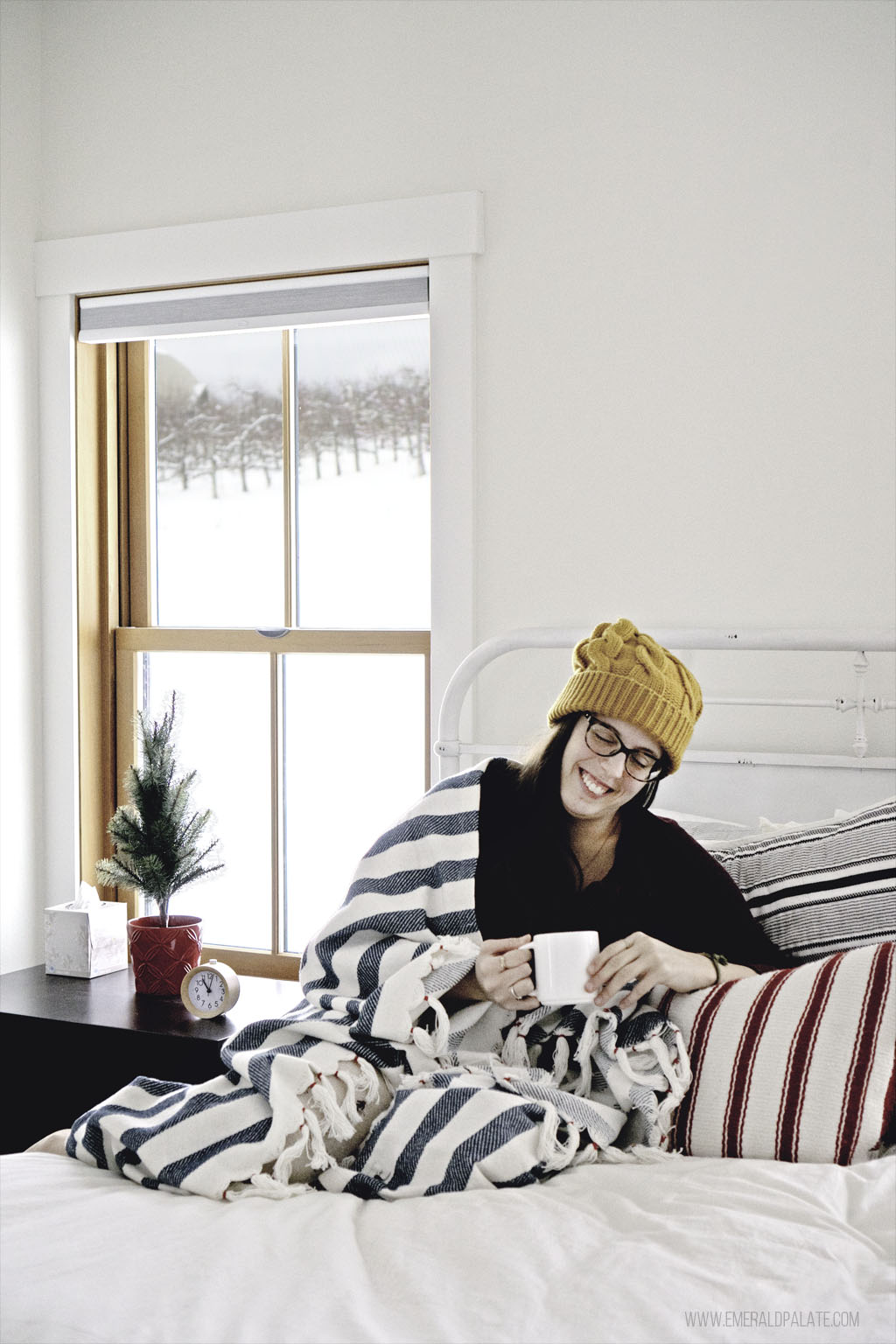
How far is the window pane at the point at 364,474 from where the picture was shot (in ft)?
8.45

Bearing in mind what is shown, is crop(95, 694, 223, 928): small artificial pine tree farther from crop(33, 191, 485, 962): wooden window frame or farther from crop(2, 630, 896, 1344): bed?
crop(2, 630, 896, 1344): bed

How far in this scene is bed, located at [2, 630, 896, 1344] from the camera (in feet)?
3.10

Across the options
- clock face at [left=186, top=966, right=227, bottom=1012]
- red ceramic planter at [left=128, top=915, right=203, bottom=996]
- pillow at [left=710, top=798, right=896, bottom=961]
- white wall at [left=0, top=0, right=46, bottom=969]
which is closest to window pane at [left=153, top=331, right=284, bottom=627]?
white wall at [left=0, top=0, right=46, bottom=969]

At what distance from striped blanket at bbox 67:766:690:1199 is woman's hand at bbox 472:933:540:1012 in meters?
0.02

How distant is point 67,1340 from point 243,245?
84.0 inches

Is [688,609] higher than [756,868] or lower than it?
higher

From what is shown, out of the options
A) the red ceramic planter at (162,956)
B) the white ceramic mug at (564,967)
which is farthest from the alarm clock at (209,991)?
the white ceramic mug at (564,967)

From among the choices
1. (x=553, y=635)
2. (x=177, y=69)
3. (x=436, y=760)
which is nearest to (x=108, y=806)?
(x=436, y=760)

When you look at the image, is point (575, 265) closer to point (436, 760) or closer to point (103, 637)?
point (436, 760)

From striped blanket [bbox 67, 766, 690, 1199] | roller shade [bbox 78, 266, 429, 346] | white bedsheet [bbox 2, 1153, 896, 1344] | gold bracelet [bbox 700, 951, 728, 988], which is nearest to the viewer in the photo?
white bedsheet [bbox 2, 1153, 896, 1344]

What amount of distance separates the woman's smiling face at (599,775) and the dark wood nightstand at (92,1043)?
0.82 meters

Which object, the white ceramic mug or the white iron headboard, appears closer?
the white ceramic mug

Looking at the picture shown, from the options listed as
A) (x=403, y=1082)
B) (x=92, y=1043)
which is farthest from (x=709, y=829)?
(x=92, y=1043)

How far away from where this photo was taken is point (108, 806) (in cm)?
280
